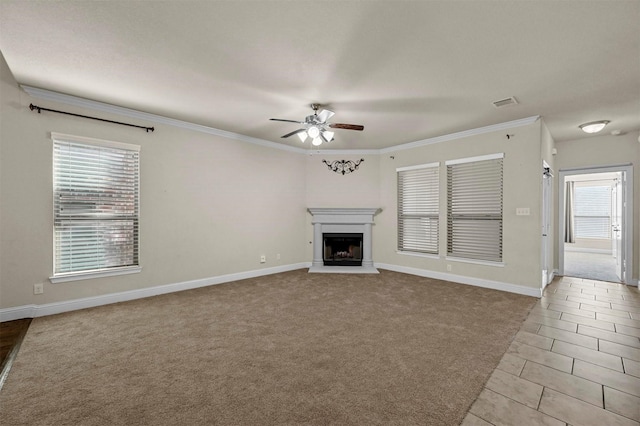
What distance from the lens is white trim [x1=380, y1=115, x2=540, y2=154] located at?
429 centimetres

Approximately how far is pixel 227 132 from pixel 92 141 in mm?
1918

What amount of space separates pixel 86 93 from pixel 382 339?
4.35 meters

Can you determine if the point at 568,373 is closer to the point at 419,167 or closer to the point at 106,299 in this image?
the point at 419,167

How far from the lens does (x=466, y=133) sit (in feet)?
16.1

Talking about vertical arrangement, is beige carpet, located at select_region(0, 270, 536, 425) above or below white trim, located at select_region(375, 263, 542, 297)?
below

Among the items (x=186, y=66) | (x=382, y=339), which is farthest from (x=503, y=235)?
(x=186, y=66)

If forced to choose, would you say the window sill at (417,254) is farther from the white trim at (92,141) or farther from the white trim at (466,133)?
the white trim at (92,141)

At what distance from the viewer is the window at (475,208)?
4664 mm

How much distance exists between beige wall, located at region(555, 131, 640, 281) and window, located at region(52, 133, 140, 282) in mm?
7502

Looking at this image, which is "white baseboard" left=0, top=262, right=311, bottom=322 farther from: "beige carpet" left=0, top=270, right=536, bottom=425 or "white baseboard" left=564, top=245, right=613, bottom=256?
"white baseboard" left=564, top=245, right=613, bottom=256

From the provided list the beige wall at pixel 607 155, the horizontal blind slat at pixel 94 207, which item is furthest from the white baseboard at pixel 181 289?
the beige wall at pixel 607 155

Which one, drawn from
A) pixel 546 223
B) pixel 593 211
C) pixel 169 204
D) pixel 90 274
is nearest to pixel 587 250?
pixel 593 211

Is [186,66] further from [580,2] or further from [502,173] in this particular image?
[502,173]

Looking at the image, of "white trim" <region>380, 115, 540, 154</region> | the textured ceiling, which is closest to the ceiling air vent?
the textured ceiling
